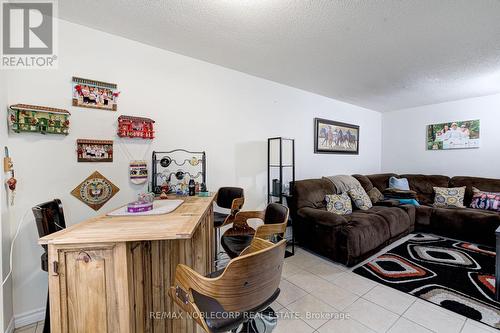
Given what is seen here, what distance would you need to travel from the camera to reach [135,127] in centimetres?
201

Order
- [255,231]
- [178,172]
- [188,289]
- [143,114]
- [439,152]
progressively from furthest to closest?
[439,152], [178,172], [143,114], [255,231], [188,289]

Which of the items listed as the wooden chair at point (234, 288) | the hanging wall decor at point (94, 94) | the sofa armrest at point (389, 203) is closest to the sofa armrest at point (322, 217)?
the sofa armrest at point (389, 203)

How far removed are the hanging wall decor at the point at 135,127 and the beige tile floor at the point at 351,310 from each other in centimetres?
169

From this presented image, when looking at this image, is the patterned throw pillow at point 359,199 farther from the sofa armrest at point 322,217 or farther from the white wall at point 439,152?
the white wall at point 439,152

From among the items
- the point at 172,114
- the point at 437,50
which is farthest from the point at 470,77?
the point at 172,114

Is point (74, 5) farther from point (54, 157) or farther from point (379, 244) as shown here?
point (379, 244)

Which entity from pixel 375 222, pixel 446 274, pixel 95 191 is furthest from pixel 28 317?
pixel 446 274

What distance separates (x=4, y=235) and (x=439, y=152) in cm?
628

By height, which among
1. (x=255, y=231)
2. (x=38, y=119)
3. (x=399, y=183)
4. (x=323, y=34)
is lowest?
(x=255, y=231)

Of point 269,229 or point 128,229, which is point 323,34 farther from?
point 128,229

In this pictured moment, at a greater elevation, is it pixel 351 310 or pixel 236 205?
pixel 236 205

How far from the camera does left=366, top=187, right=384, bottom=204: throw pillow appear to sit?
3818 millimetres

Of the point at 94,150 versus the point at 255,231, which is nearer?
the point at 255,231

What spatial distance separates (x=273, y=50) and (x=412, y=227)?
11.9 ft
